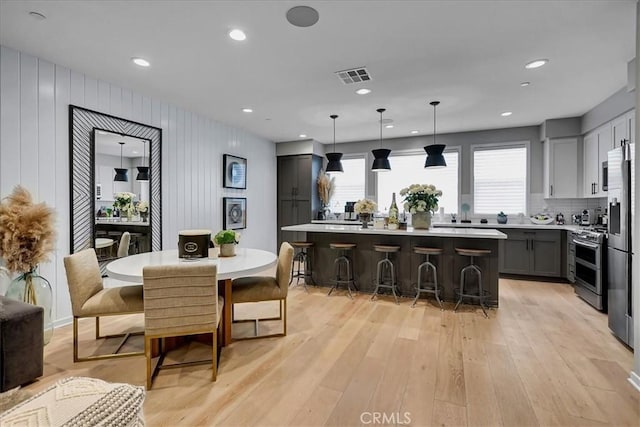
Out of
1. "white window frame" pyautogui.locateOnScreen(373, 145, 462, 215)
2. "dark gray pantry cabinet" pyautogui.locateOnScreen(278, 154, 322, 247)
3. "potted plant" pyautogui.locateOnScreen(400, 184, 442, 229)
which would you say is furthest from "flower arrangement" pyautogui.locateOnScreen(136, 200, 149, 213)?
"white window frame" pyautogui.locateOnScreen(373, 145, 462, 215)

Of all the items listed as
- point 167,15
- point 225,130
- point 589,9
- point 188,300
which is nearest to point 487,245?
point 589,9

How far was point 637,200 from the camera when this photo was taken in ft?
7.02

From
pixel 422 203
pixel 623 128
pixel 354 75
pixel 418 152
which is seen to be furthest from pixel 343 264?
pixel 623 128

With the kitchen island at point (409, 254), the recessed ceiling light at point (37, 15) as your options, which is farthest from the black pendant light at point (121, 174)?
the kitchen island at point (409, 254)

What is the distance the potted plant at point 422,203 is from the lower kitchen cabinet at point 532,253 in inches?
74.6

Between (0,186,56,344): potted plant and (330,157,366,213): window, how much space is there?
529 centimetres

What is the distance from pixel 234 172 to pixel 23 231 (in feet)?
11.1

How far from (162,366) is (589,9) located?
4132 mm

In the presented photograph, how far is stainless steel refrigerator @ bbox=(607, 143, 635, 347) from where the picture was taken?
8.87ft

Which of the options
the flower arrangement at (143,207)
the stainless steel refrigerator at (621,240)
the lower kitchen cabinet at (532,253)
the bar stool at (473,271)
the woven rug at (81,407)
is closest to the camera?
the woven rug at (81,407)

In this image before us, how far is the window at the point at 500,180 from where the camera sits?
A: 568cm

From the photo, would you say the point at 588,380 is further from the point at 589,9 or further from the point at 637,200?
the point at 589,9

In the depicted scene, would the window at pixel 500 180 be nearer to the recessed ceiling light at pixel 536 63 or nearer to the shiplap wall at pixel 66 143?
the recessed ceiling light at pixel 536 63

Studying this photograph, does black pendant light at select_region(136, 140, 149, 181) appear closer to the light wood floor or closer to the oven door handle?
the light wood floor
